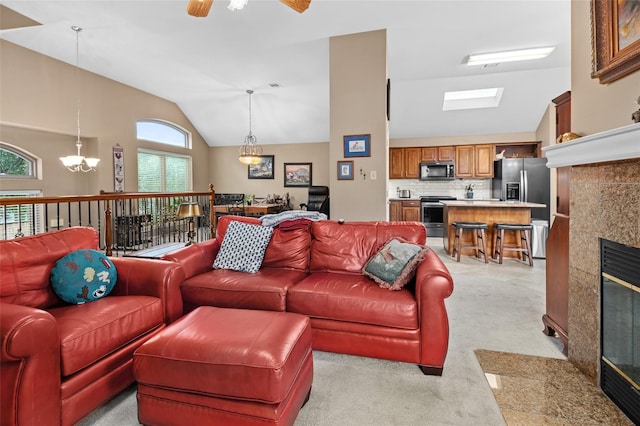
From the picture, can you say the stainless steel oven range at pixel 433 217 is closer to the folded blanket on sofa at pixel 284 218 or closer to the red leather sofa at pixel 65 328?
the folded blanket on sofa at pixel 284 218

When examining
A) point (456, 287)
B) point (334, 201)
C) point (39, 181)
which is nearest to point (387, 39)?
point (334, 201)

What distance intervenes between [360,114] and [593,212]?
2963 millimetres

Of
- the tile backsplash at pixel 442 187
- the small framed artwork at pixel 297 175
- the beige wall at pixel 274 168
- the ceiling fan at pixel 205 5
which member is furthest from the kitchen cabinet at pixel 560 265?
the small framed artwork at pixel 297 175

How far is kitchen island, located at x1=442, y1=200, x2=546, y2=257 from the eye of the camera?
4.93m

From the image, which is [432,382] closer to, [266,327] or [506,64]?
[266,327]

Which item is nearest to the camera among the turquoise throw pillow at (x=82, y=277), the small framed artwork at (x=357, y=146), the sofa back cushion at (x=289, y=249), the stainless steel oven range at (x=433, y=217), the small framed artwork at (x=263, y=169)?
the turquoise throw pillow at (x=82, y=277)

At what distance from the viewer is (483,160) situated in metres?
7.53

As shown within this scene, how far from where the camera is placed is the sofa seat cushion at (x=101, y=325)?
1451mm

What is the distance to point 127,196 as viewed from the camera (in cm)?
349

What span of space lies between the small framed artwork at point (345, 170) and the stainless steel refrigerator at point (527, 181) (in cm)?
372

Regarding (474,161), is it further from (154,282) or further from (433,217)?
(154,282)

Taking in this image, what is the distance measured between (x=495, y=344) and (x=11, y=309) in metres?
2.82

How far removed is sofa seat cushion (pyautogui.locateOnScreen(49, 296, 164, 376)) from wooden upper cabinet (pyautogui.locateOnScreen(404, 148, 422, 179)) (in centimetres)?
694

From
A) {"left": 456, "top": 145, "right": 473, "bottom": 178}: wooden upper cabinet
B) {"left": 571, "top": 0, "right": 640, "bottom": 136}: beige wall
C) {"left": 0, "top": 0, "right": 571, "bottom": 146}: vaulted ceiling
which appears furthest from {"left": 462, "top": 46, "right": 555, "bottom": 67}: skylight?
{"left": 571, "top": 0, "right": 640, "bottom": 136}: beige wall
